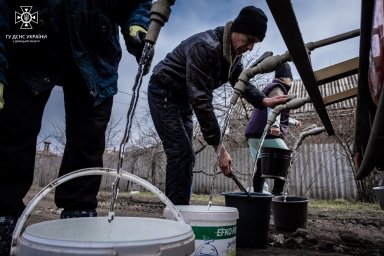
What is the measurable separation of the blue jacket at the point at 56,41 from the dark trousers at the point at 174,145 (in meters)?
0.67

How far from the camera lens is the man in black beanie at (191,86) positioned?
7.14ft

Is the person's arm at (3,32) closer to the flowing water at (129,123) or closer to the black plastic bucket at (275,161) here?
the flowing water at (129,123)

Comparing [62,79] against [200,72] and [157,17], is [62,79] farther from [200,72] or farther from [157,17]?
[200,72]

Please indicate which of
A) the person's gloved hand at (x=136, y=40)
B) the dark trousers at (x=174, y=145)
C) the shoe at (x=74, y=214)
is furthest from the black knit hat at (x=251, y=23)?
the shoe at (x=74, y=214)

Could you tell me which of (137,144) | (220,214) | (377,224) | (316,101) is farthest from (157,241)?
(137,144)

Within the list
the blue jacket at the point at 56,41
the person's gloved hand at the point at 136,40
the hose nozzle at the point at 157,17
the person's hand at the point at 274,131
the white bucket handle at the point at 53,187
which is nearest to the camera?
the white bucket handle at the point at 53,187

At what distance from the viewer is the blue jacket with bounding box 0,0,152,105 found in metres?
1.50

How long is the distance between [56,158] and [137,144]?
19.0 ft

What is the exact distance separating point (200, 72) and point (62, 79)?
879mm

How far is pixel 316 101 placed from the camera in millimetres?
2512

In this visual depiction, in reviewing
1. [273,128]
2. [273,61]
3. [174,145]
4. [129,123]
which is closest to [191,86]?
[174,145]

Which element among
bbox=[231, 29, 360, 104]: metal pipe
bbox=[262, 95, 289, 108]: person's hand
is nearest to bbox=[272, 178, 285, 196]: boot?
bbox=[262, 95, 289, 108]: person's hand

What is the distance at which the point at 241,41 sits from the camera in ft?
7.79

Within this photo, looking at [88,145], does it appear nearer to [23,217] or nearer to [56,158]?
[23,217]
